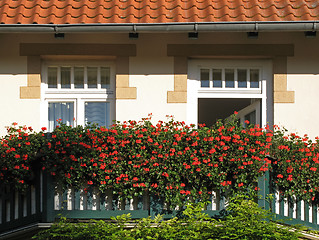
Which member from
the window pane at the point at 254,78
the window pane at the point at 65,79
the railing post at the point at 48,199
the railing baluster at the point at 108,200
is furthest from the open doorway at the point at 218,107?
the railing post at the point at 48,199

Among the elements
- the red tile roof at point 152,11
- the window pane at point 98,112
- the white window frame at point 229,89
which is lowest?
the window pane at point 98,112

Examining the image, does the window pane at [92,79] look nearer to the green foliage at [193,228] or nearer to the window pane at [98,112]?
the window pane at [98,112]

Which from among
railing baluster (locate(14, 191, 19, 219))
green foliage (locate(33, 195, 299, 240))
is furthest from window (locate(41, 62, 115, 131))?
green foliage (locate(33, 195, 299, 240))

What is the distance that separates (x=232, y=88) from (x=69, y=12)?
2775 millimetres

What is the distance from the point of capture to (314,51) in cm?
880

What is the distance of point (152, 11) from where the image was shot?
8641 millimetres

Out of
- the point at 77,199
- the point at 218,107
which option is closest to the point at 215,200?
the point at 77,199

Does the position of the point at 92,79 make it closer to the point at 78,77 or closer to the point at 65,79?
the point at 78,77

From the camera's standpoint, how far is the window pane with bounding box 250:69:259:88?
8.97m

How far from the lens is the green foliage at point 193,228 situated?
6875mm

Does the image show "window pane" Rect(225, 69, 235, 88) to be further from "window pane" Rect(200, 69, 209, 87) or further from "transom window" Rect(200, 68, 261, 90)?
"window pane" Rect(200, 69, 209, 87)

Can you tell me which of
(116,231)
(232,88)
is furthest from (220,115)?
(116,231)

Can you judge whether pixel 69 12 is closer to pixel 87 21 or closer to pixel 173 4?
pixel 87 21

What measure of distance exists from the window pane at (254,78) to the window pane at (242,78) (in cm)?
9
